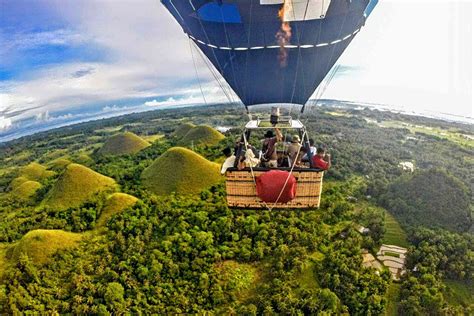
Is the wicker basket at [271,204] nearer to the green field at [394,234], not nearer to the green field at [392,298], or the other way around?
the green field at [392,298]

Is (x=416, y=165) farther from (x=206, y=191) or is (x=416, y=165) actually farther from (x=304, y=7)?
(x=304, y=7)

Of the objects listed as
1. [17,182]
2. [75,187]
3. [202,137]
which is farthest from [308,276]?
[17,182]

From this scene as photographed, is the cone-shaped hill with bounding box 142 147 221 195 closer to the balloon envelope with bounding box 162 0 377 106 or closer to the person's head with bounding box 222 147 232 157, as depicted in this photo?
the balloon envelope with bounding box 162 0 377 106

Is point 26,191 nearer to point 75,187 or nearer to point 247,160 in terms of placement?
point 75,187

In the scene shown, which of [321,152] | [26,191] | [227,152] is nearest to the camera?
[321,152]

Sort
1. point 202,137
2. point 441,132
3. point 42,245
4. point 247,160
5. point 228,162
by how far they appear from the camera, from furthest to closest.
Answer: point 441,132 → point 202,137 → point 42,245 → point 228,162 → point 247,160

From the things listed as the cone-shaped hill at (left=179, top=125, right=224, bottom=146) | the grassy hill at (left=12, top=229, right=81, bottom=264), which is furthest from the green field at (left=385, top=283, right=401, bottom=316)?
the cone-shaped hill at (left=179, top=125, right=224, bottom=146)
